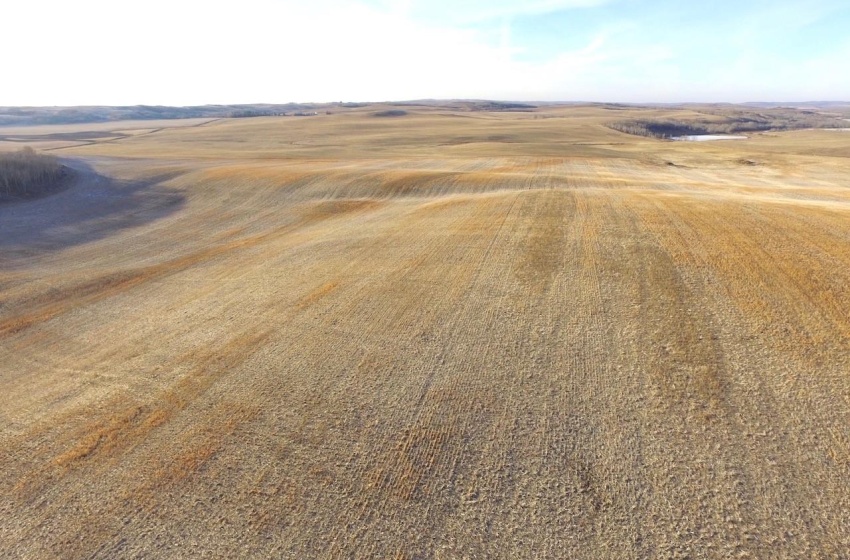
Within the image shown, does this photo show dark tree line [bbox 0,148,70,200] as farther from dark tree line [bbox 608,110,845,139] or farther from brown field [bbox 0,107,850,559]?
dark tree line [bbox 608,110,845,139]

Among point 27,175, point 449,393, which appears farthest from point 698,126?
point 449,393

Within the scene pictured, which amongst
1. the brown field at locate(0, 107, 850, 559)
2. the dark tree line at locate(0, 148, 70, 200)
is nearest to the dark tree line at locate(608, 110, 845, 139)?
the brown field at locate(0, 107, 850, 559)

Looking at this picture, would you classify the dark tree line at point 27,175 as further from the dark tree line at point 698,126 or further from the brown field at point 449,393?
the dark tree line at point 698,126

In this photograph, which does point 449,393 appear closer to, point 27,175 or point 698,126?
point 27,175

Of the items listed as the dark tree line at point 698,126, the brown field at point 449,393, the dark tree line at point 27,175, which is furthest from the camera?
the dark tree line at point 698,126

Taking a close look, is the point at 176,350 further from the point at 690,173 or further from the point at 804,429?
the point at 690,173

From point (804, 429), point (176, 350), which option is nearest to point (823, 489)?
point (804, 429)

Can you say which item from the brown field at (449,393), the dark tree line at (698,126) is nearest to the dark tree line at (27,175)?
the brown field at (449,393)

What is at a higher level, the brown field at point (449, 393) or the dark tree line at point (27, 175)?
the dark tree line at point (27, 175)

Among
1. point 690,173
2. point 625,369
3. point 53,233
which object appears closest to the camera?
point 625,369

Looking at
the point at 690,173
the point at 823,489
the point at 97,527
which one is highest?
the point at 690,173
